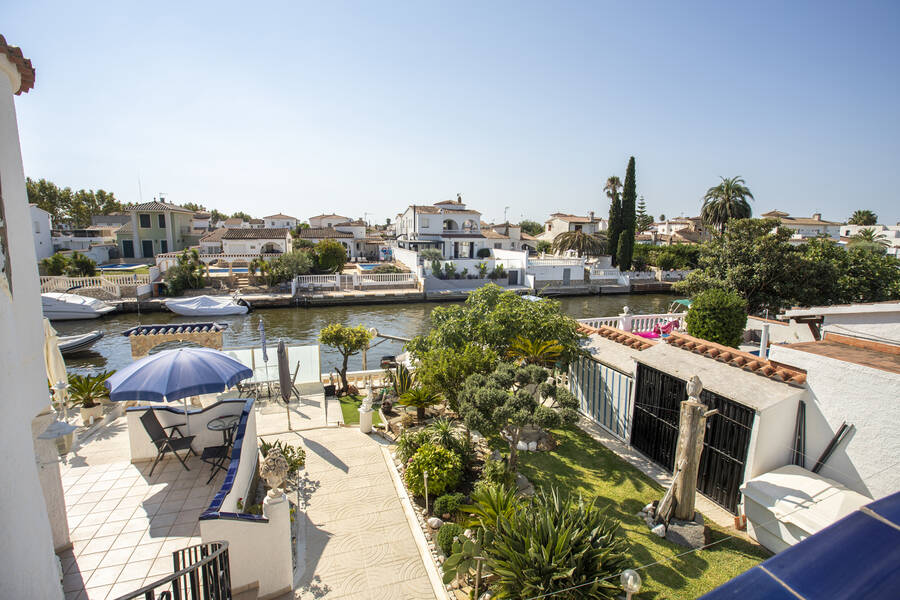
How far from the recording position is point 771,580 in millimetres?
1207

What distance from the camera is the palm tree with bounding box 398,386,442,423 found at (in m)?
9.02

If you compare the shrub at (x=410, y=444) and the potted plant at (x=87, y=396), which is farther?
the potted plant at (x=87, y=396)

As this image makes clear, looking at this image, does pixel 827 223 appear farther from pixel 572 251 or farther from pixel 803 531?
pixel 803 531

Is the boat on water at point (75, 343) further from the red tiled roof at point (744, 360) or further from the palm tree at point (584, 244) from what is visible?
the palm tree at point (584, 244)

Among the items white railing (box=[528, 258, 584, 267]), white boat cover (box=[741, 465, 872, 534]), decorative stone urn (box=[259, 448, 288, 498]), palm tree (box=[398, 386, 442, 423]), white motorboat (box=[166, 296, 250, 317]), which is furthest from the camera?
white railing (box=[528, 258, 584, 267])

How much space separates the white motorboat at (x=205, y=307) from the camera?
24.9 m

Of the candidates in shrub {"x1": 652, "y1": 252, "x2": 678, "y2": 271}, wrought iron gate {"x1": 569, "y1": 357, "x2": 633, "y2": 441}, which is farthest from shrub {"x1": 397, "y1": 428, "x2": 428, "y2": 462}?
shrub {"x1": 652, "y1": 252, "x2": 678, "y2": 271}

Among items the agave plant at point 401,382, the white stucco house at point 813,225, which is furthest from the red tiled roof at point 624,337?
the white stucco house at point 813,225

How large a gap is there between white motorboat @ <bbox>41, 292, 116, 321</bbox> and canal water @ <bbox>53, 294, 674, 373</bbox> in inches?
16.1

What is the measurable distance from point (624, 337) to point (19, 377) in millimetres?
8827

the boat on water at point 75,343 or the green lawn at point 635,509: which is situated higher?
the green lawn at point 635,509

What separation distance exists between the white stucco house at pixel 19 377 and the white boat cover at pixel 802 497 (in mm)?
7040

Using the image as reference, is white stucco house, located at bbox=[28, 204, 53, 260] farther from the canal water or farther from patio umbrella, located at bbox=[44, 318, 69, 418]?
patio umbrella, located at bbox=[44, 318, 69, 418]

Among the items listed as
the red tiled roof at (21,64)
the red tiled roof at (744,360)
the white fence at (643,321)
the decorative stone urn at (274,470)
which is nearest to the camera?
the red tiled roof at (21,64)
